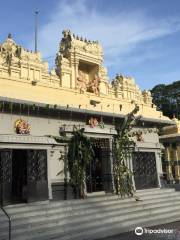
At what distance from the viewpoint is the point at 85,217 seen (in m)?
9.83

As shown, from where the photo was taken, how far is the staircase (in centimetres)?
849

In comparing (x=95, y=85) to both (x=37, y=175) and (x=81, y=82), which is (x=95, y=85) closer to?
(x=81, y=82)

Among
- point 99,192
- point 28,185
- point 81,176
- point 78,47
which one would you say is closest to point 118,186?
point 99,192

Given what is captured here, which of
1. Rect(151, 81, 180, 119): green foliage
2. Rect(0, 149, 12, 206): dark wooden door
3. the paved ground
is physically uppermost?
Rect(151, 81, 180, 119): green foliage

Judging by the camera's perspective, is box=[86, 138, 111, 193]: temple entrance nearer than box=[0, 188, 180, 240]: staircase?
No

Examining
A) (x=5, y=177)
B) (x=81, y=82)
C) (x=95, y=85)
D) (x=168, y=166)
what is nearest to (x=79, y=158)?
(x=5, y=177)

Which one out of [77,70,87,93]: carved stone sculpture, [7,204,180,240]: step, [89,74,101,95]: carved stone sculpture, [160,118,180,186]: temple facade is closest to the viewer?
[7,204,180,240]: step

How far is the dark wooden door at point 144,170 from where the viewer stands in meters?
13.9

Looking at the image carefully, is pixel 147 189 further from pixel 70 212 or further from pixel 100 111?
pixel 70 212

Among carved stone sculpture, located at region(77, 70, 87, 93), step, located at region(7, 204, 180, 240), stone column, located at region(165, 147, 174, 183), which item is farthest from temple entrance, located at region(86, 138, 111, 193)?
stone column, located at region(165, 147, 174, 183)

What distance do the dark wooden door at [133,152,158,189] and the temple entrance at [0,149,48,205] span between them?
462 cm

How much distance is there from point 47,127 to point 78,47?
13.4 ft

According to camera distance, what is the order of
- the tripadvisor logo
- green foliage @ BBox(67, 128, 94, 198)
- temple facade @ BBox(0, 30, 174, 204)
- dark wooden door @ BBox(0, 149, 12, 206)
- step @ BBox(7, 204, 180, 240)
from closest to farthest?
step @ BBox(7, 204, 180, 240) < the tripadvisor logo < dark wooden door @ BBox(0, 149, 12, 206) < temple facade @ BBox(0, 30, 174, 204) < green foliage @ BBox(67, 128, 94, 198)

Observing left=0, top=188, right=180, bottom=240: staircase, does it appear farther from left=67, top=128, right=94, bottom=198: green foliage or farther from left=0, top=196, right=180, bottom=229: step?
left=67, top=128, right=94, bottom=198: green foliage
